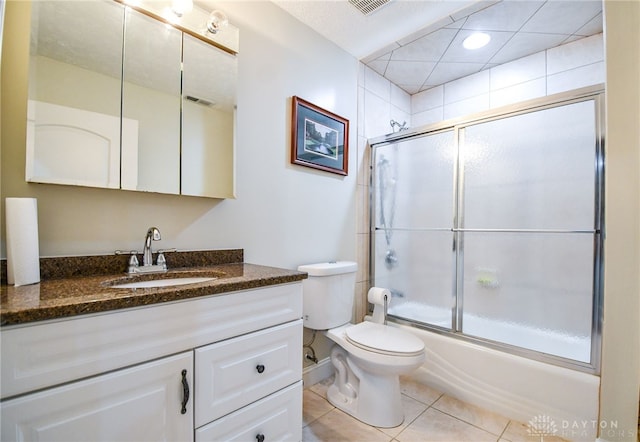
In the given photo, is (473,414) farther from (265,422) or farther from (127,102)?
(127,102)

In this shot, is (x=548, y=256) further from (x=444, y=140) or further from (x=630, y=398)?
(x=444, y=140)

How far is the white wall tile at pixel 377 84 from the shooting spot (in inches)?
91.8

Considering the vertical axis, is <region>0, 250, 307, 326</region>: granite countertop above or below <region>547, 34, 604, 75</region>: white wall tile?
below

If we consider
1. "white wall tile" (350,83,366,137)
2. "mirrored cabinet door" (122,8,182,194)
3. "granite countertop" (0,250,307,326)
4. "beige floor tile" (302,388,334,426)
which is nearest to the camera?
"granite countertop" (0,250,307,326)

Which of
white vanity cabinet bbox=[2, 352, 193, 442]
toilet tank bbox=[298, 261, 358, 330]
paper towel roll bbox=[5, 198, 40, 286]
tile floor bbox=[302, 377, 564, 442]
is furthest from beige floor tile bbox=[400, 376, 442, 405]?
paper towel roll bbox=[5, 198, 40, 286]

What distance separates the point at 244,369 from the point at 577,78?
2727mm

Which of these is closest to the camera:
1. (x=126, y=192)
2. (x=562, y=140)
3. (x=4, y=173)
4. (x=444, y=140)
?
(x=4, y=173)

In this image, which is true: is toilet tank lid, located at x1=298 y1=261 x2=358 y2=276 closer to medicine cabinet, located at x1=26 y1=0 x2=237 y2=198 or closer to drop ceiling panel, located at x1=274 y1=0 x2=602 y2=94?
medicine cabinet, located at x1=26 y1=0 x2=237 y2=198

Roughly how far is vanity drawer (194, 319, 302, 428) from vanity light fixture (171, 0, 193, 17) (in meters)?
1.37

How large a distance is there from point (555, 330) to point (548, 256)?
1.41 feet

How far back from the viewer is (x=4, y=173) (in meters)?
0.94

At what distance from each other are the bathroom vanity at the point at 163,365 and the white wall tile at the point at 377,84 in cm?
186

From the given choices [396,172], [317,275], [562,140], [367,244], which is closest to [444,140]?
[396,172]

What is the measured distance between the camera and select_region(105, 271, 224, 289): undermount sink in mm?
1039
